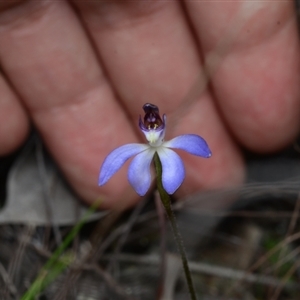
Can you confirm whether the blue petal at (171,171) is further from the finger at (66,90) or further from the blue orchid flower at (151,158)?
the finger at (66,90)

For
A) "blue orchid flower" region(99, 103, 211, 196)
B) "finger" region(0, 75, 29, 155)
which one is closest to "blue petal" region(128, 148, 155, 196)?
"blue orchid flower" region(99, 103, 211, 196)

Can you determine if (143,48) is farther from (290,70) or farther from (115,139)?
(290,70)

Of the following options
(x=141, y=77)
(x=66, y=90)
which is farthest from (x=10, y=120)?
(x=141, y=77)

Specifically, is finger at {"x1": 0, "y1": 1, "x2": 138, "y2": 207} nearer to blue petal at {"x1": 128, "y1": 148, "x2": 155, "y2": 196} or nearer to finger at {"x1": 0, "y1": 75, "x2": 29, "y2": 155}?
finger at {"x1": 0, "y1": 75, "x2": 29, "y2": 155}

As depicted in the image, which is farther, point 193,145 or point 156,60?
point 156,60

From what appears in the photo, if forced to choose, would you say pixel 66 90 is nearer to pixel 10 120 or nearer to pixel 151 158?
pixel 10 120

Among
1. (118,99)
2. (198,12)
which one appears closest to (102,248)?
(118,99)

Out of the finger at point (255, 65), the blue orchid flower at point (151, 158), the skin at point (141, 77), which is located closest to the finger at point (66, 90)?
the skin at point (141, 77)
